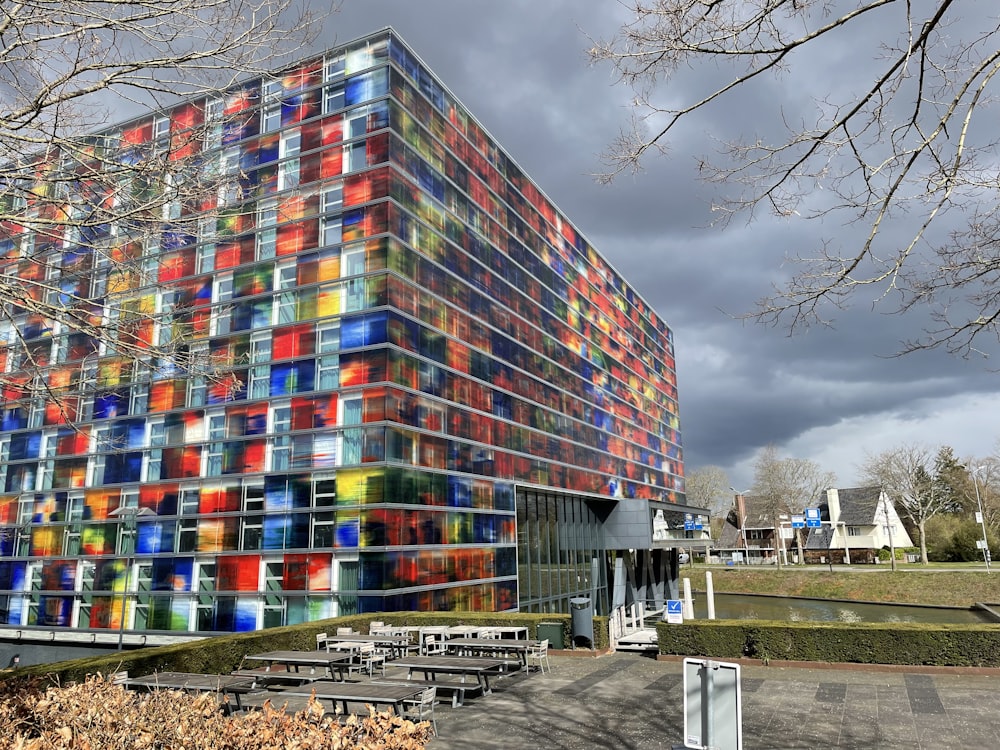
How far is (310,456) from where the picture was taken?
28.5 metres

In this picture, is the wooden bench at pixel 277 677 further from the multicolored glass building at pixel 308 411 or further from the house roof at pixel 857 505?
the house roof at pixel 857 505

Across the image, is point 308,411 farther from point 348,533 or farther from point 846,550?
point 846,550

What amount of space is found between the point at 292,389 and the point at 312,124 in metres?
12.7

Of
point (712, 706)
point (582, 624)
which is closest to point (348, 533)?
point (582, 624)

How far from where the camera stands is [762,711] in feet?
40.0

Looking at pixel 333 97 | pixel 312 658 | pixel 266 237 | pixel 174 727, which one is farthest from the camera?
pixel 333 97

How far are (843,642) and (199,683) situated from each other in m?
13.8

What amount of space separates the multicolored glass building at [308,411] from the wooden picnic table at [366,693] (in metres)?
14.5

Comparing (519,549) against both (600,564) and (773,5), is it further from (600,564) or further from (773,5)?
(773,5)

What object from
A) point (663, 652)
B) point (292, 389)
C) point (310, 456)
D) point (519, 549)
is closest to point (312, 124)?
point (292, 389)

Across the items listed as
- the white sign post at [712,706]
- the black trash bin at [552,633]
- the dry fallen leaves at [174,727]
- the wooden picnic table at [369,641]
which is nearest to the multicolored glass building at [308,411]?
the wooden picnic table at [369,641]

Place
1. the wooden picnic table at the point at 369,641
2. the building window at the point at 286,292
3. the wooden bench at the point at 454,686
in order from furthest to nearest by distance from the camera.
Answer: the building window at the point at 286,292
the wooden picnic table at the point at 369,641
the wooden bench at the point at 454,686

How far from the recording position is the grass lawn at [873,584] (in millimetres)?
53656

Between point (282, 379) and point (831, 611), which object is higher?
point (282, 379)
